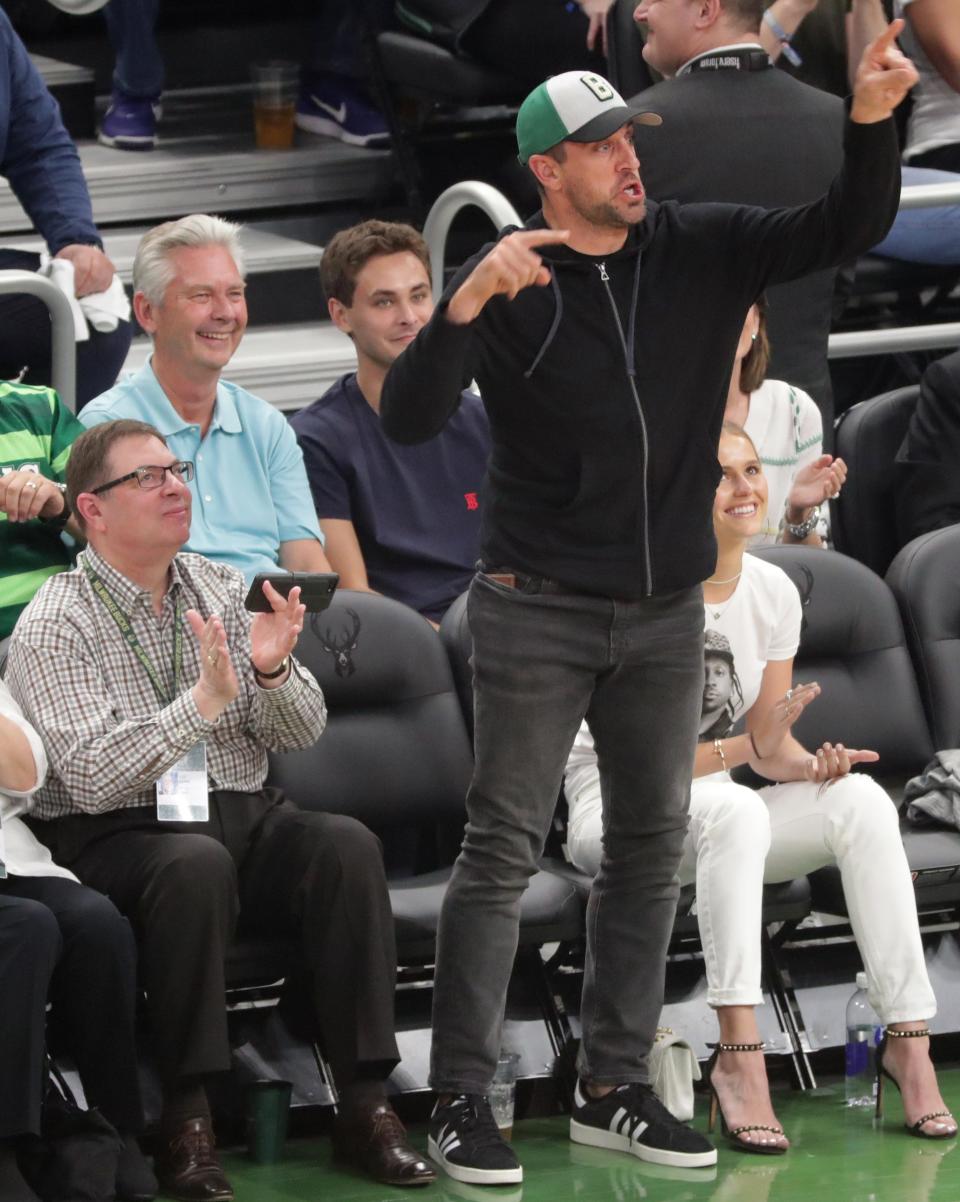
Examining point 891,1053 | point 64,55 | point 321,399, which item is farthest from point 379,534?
point 64,55

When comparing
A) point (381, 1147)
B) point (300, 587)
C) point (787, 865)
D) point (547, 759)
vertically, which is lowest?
point (381, 1147)

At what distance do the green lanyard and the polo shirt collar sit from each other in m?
0.63

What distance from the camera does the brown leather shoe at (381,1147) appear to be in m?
3.29

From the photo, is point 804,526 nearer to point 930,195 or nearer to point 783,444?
point 783,444

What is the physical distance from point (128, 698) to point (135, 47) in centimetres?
321

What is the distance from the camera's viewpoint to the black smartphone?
3.45m

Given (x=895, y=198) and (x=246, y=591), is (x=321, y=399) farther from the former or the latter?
(x=895, y=198)

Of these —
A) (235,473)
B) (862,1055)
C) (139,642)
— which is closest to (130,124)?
(235,473)

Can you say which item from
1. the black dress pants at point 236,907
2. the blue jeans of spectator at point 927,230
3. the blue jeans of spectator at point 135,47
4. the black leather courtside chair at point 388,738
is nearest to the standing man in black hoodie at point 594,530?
the black dress pants at point 236,907

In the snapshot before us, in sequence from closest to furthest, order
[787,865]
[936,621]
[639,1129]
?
[639,1129] → [787,865] → [936,621]

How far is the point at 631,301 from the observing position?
3.23 m

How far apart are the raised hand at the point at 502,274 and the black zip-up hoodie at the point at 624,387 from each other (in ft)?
0.62

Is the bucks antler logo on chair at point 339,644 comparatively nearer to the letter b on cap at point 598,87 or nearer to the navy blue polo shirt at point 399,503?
the navy blue polo shirt at point 399,503

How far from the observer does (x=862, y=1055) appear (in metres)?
3.81
